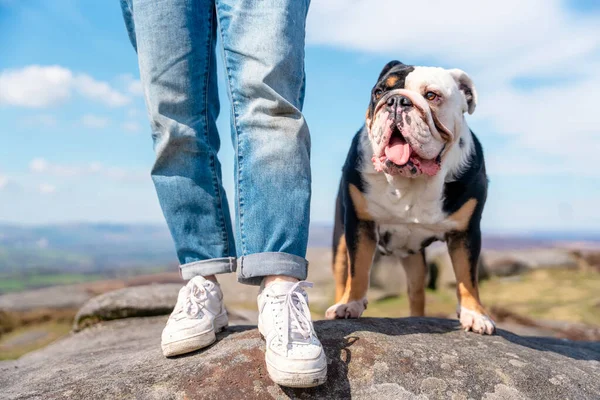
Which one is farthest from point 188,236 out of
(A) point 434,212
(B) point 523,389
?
(B) point 523,389

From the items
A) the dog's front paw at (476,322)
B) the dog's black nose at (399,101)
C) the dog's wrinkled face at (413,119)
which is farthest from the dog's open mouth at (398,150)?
the dog's front paw at (476,322)

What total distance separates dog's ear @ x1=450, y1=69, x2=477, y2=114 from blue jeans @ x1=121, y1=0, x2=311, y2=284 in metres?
1.13

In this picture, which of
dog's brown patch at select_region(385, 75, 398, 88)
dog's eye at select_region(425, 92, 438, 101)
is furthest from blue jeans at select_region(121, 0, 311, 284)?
dog's eye at select_region(425, 92, 438, 101)

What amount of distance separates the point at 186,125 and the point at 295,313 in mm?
1015

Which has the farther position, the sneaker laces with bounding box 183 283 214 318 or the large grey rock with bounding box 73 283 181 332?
the large grey rock with bounding box 73 283 181 332

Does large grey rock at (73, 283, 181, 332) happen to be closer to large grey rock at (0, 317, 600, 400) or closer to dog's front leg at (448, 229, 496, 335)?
large grey rock at (0, 317, 600, 400)

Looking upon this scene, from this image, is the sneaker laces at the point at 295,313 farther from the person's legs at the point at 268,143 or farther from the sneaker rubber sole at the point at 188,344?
the sneaker rubber sole at the point at 188,344

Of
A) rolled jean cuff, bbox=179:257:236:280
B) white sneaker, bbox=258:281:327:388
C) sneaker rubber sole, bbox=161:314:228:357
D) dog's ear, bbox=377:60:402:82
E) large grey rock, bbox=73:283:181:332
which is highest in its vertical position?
dog's ear, bbox=377:60:402:82

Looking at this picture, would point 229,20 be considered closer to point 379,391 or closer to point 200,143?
point 200,143

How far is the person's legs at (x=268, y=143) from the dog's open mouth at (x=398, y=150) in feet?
2.12

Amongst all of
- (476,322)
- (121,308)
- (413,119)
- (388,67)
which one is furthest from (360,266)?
(121,308)

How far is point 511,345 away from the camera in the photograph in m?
2.93

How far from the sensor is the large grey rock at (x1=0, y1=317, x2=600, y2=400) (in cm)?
216

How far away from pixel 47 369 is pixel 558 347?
9.75 feet
